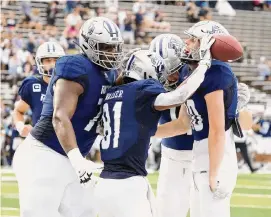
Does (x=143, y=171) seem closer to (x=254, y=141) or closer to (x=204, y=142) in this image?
(x=204, y=142)

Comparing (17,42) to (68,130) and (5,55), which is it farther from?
(68,130)

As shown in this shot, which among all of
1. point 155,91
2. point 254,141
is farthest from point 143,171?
point 254,141

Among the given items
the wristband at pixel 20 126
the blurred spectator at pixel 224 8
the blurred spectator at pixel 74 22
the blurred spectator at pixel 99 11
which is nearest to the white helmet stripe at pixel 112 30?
the wristband at pixel 20 126

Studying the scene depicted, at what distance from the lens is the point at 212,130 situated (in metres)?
3.88

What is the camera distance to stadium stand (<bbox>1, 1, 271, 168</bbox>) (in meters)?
15.6

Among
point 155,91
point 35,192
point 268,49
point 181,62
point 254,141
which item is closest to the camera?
point 155,91

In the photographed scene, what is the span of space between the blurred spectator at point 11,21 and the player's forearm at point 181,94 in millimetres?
12555

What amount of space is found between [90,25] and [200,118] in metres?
0.79

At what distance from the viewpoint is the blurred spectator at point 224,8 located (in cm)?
1694

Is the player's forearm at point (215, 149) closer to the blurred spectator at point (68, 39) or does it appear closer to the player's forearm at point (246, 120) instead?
the player's forearm at point (246, 120)

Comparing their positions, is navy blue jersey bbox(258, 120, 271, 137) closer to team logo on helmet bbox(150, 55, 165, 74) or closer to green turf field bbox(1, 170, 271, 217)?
green turf field bbox(1, 170, 271, 217)

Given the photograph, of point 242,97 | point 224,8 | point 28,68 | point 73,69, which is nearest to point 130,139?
point 73,69

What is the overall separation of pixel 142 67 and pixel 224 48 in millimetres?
437

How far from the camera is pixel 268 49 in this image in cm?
1686
